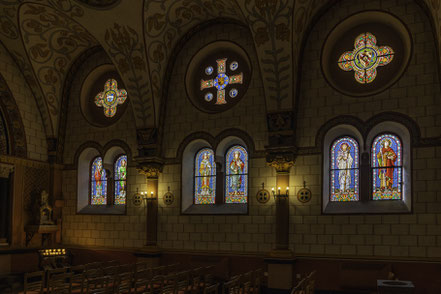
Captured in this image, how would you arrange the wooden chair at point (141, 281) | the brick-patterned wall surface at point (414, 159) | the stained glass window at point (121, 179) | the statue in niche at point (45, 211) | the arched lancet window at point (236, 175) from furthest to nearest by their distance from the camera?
the stained glass window at point (121, 179), the statue in niche at point (45, 211), the arched lancet window at point (236, 175), the brick-patterned wall surface at point (414, 159), the wooden chair at point (141, 281)

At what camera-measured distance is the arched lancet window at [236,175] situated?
17359 mm

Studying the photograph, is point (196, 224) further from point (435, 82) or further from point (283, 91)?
point (435, 82)

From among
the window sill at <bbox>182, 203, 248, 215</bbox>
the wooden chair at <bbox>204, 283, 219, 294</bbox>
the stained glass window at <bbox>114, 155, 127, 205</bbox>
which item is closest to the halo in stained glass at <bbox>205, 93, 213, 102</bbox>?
the window sill at <bbox>182, 203, 248, 215</bbox>

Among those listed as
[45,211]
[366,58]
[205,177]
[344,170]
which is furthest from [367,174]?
[45,211]

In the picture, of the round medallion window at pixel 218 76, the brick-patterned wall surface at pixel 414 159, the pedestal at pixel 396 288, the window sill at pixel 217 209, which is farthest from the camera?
the round medallion window at pixel 218 76

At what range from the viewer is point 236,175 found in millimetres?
17562

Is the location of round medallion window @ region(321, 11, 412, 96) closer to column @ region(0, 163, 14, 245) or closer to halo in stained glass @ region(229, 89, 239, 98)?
halo in stained glass @ region(229, 89, 239, 98)

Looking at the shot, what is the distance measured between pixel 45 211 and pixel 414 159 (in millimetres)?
14296

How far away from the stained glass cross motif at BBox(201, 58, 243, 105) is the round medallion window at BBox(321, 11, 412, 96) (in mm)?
3443

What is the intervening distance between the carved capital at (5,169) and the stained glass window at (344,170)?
40.7 ft

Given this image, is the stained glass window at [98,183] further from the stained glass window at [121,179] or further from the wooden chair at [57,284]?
the wooden chair at [57,284]

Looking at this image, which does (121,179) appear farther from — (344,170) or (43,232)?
(344,170)

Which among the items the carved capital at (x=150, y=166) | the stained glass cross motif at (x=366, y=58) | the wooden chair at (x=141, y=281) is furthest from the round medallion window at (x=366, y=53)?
the wooden chair at (x=141, y=281)

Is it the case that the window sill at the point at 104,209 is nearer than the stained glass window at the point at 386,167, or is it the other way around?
the stained glass window at the point at 386,167
